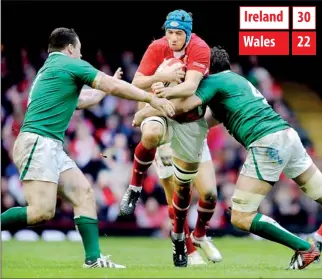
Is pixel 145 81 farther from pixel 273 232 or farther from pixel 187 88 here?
pixel 273 232

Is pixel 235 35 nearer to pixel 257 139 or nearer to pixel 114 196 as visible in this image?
pixel 114 196

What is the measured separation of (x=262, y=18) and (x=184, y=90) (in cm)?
292

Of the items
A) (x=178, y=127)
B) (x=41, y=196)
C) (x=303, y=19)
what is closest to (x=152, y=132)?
(x=178, y=127)

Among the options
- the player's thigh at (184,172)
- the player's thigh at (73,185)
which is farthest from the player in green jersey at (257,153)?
the player's thigh at (73,185)

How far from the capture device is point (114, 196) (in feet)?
54.7

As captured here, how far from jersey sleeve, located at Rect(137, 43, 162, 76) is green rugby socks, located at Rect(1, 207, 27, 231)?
1898 mm

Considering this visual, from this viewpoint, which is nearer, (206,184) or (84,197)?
(84,197)

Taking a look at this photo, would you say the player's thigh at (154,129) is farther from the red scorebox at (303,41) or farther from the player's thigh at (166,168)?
the red scorebox at (303,41)

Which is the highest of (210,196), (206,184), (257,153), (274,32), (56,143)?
(274,32)

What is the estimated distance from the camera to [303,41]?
11594 millimetres

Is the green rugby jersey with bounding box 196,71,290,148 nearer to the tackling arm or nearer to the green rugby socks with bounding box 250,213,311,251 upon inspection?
the tackling arm

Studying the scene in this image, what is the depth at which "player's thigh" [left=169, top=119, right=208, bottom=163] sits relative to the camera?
9703 millimetres

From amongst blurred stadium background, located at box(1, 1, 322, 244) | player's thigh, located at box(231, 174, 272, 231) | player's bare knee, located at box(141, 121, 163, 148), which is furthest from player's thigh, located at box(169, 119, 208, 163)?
blurred stadium background, located at box(1, 1, 322, 244)

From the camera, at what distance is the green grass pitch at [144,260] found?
8.08m
